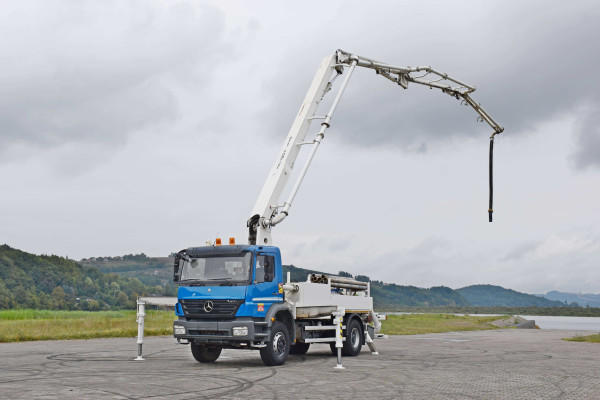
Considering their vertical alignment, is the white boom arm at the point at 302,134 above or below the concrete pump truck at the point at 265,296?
above

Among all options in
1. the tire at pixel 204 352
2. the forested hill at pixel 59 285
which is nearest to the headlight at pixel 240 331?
the tire at pixel 204 352

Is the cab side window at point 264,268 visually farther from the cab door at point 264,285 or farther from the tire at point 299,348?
the tire at point 299,348

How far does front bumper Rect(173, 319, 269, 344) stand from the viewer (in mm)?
14406

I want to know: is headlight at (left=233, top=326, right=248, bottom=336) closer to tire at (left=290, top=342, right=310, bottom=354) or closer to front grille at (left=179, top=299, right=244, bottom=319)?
front grille at (left=179, top=299, right=244, bottom=319)

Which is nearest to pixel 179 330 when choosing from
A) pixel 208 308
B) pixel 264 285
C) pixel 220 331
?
pixel 208 308

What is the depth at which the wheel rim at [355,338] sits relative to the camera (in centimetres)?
1823

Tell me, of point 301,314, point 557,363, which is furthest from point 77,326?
point 557,363

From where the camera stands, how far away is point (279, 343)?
1530 cm

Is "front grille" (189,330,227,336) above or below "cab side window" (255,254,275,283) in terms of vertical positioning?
below

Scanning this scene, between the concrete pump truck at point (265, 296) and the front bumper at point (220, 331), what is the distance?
0.02 meters

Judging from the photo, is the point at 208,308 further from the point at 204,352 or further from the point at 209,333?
the point at 204,352

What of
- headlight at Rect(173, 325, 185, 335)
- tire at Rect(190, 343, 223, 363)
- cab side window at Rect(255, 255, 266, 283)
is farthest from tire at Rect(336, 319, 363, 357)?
headlight at Rect(173, 325, 185, 335)

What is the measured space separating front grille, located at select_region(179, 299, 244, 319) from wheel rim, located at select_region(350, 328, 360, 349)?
16.1 feet

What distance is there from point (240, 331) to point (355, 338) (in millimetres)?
5242
